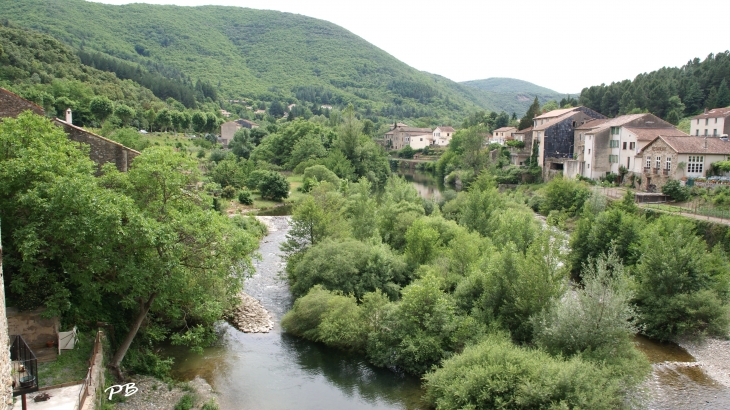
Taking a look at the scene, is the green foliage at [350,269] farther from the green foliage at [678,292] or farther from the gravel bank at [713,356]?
the gravel bank at [713,356]

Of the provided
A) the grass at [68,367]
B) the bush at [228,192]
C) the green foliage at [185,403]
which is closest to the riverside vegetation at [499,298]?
the green foliage at [185,403]

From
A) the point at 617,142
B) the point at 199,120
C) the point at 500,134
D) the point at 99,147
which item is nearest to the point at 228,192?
the point at 99,147

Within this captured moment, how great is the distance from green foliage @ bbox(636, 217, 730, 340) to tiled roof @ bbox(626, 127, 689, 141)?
2764 cm

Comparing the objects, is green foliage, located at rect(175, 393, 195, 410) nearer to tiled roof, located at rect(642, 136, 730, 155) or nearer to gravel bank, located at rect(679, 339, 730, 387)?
gravel bank, located at rect(679, 339, 730, 387)

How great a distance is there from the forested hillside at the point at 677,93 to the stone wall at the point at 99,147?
85.0 meters

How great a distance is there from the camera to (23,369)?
44.2 feet

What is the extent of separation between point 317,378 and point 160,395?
245 inches

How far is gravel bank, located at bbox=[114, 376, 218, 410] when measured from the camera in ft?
55.7

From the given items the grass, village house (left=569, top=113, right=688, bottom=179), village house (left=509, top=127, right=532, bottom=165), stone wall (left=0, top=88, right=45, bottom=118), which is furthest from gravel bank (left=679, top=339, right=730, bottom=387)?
village house (left=509, top=127, right=532, bottom=165)

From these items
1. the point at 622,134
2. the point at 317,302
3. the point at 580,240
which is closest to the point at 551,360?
the point at 317,302

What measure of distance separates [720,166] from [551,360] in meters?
35.7

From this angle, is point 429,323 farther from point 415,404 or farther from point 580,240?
point 580,240

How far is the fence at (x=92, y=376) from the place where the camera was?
46.9ft

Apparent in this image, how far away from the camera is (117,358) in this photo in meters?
17.8
